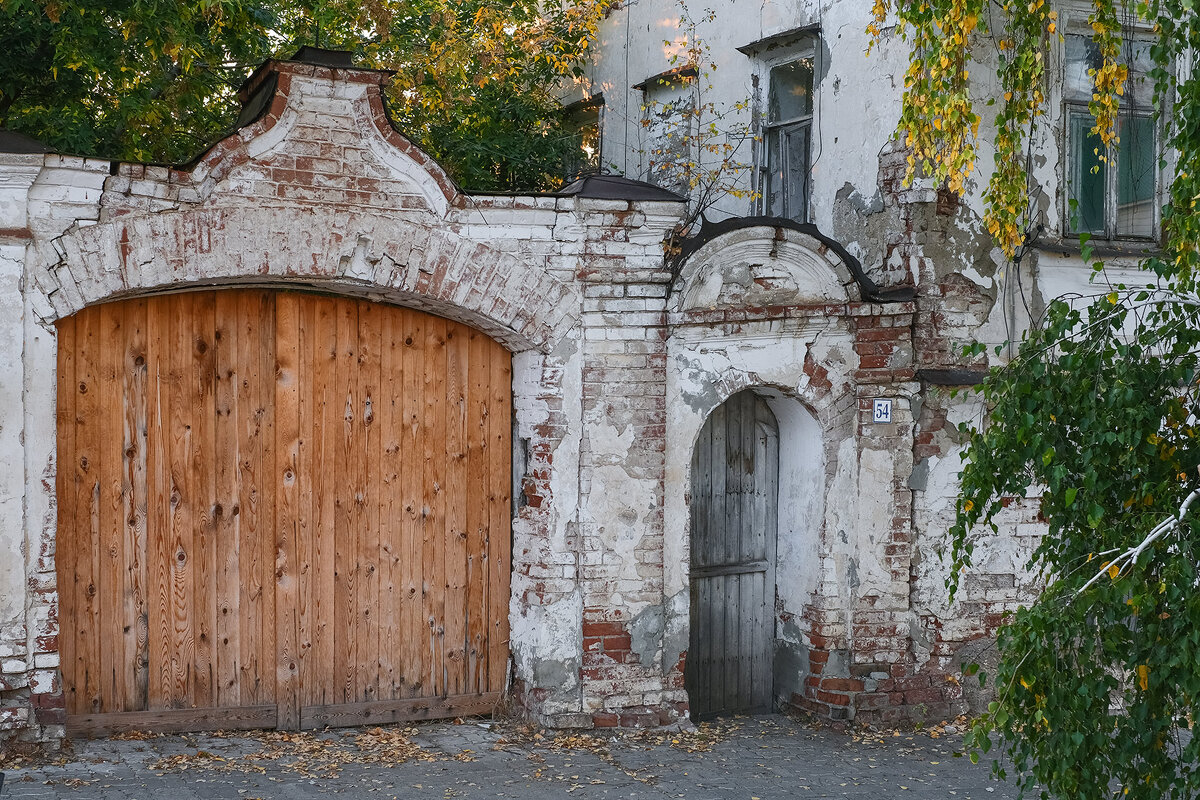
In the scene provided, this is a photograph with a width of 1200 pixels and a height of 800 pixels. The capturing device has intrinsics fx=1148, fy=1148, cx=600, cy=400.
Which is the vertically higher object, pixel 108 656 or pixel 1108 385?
pixel 1108 385

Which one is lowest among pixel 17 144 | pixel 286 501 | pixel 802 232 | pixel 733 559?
pixel 733 559

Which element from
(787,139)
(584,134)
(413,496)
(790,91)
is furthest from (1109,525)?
(584,134)

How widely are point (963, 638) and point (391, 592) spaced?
3.50m

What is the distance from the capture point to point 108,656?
5859 mm

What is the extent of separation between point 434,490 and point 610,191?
6.46 ft

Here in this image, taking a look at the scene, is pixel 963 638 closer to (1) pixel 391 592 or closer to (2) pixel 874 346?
(2) pixel 874 346

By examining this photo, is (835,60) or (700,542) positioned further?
(835,60)

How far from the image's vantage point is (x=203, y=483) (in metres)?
6.05

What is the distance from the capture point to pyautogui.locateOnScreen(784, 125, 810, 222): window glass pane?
8.30 m

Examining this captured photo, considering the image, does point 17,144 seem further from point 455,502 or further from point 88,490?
point 455,502

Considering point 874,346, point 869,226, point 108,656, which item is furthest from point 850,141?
point 108,656

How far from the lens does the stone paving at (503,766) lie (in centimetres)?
535

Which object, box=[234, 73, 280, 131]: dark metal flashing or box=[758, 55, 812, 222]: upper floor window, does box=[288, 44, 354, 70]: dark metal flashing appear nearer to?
box=[234, 73, 280, 131]: dark metal flashing

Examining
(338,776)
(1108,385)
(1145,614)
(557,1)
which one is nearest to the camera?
(1145,614)
